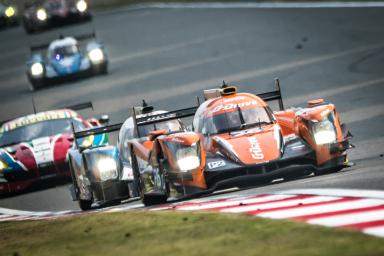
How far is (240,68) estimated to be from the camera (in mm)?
29828

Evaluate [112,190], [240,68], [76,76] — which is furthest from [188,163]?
[76,76]

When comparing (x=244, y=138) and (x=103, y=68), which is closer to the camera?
(x=244, y=138)

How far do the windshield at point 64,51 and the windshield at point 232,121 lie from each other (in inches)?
699

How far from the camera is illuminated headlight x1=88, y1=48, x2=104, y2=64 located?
106ft

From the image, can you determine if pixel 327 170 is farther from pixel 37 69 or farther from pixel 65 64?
pixel 37 69

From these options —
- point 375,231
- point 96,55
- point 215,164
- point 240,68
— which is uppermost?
point 96,55

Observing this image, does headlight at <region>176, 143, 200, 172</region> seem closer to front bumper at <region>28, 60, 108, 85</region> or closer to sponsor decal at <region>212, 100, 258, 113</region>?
sponsor decal at <region>212, 100, 258, 113</region>

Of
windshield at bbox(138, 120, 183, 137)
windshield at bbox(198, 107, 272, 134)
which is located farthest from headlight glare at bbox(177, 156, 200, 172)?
windshield at bbox(138, 120, 183, 137)

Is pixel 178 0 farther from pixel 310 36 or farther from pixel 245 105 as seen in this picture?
pixel 245 105

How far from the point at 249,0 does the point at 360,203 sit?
3605cm

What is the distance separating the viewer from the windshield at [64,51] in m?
32.0

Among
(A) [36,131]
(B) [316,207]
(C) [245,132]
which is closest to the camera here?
(B) [316,207]

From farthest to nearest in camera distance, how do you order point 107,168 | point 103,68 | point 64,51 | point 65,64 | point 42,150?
point 103,68 → point 65,64 → point 64,51 → point 42,150 → point 107,168

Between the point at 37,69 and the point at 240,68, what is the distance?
6204 mm
